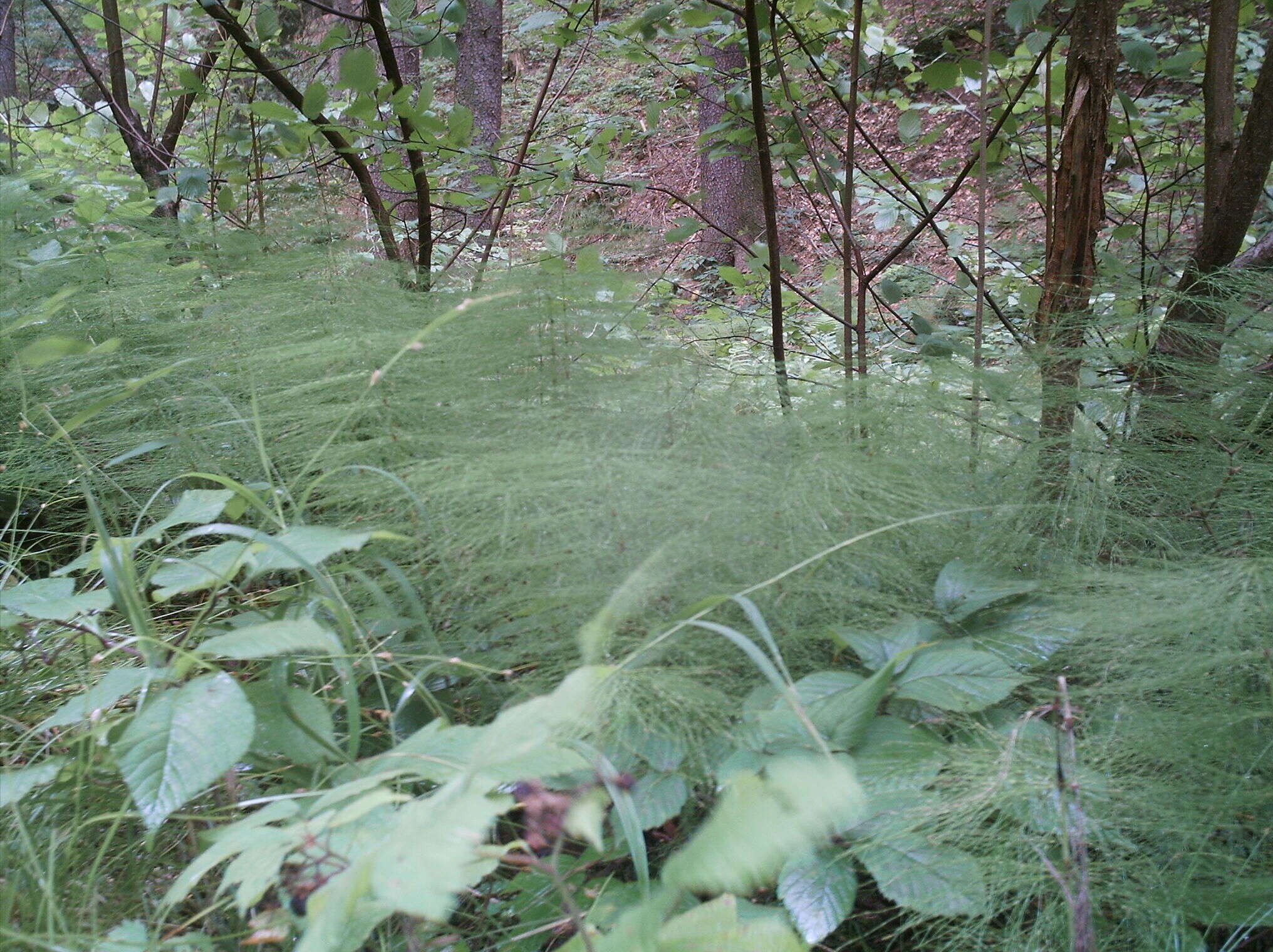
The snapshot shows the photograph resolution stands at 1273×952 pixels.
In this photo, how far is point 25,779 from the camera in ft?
2.37

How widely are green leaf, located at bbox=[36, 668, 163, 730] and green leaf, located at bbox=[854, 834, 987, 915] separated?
606 mm

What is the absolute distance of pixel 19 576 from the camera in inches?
50.6

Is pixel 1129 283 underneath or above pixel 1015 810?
above

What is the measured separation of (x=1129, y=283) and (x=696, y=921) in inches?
62.7

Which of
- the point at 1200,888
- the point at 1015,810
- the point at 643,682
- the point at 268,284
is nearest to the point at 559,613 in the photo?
the point at 643,682

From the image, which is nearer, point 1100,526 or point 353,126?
point 1100,526

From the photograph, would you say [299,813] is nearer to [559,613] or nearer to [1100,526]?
[559,613]

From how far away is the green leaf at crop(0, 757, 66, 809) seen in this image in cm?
68

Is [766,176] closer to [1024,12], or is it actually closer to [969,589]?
[1024,12]

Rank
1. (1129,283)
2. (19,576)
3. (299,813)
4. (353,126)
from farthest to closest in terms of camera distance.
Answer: (353,126) < (1129,283) < (19,576) < (299,813)

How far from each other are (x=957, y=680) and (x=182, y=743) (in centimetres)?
66

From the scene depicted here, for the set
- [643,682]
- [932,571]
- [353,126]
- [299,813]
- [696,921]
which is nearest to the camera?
[696,921]

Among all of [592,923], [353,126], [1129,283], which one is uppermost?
[353,126]

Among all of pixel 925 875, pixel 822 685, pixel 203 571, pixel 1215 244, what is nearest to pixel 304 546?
pixel 203 571
